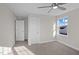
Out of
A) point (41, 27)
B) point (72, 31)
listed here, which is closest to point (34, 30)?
point (41, 27)

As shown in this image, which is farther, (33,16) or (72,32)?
(33,16)

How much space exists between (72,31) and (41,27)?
1.65 metres

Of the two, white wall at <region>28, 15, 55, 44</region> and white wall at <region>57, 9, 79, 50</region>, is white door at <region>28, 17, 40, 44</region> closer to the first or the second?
white wall at <region>28, 15, 55, 44</region>

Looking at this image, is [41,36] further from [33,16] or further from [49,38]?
[33,16]

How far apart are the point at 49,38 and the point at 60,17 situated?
3.58 feet

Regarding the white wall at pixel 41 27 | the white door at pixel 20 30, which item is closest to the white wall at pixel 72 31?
the white wall at pixel 41 27

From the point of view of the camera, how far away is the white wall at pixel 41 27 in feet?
16.2

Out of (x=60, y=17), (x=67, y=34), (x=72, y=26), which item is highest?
(x=60, y=17)

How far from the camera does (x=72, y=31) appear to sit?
4.25m

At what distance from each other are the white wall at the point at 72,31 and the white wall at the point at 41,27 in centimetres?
67

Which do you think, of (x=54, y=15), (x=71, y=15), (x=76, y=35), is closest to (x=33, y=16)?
(x=54, y=15)

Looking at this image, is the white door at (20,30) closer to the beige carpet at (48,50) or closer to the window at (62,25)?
the beige carpet at (48,50)

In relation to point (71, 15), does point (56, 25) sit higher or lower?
lower

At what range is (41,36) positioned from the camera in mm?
5316
